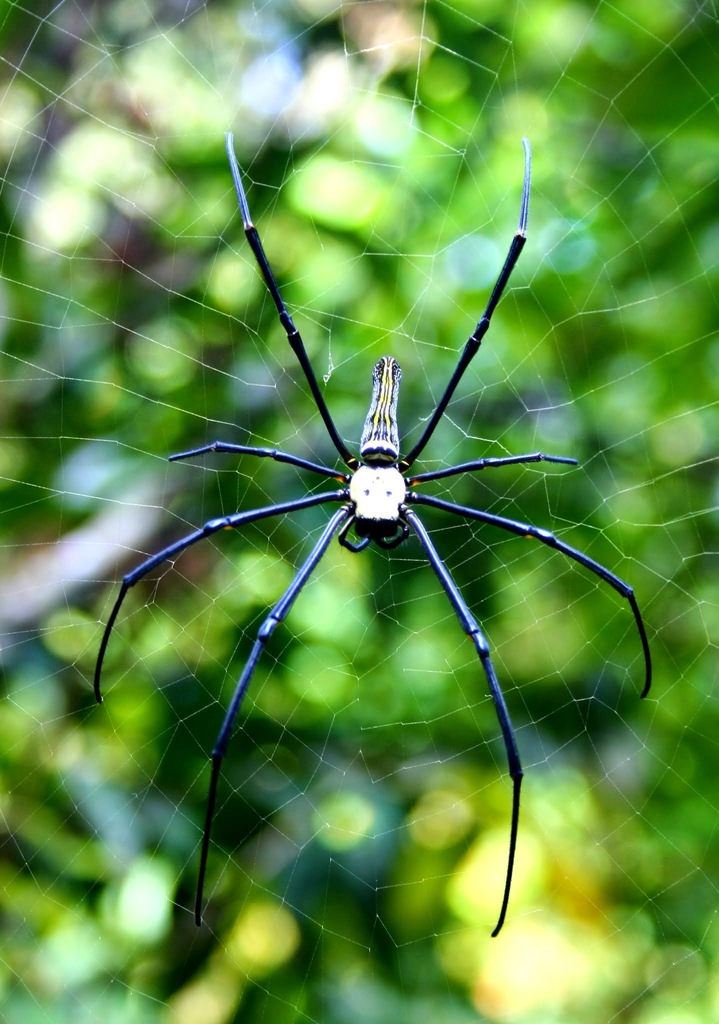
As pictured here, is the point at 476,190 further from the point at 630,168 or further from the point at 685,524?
the point at 685,524

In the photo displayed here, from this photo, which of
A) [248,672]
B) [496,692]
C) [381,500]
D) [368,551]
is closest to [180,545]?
[248,672]

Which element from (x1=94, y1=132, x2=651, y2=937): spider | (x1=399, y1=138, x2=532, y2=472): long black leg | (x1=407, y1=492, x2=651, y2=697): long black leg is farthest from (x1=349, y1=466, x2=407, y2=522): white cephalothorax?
(x1=399, y1=138, x2=532, y2=472): long black leg

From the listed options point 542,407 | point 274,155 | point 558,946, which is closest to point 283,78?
point 274,155

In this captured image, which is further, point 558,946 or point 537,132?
point 558,946

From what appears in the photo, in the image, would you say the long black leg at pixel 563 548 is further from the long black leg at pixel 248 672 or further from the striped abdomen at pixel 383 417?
the long black leg at pixel 248 672

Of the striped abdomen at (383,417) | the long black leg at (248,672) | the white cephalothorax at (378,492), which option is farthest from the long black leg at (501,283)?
the long black leg at (248,672)

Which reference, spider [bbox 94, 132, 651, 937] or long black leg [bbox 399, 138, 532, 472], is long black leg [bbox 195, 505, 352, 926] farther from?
long black leg [bbox 399, 138, 532, 472]

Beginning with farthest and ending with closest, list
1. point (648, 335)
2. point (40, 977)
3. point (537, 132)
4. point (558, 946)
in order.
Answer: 1. point (558, 946)
2. point (537, 132)
3. point (648, 335)
4. point (40, 977)

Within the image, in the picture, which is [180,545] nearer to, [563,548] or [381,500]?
[381,500]
